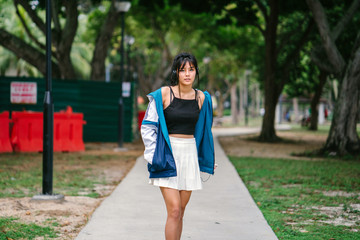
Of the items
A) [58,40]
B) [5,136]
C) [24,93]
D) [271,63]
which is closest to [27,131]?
[5,136]

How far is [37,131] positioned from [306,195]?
28.6ft

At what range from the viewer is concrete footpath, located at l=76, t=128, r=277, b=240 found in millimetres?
5398

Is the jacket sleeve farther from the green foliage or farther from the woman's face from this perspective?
the green foliage

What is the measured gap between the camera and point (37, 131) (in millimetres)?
14516

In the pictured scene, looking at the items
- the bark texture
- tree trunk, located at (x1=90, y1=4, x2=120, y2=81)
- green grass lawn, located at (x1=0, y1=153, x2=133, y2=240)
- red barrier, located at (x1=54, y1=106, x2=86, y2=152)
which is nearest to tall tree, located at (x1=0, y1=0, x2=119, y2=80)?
tree trunk, located at (x1=90, y1=4, x2=120, y2=81)

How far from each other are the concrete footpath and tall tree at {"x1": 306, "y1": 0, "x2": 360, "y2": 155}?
6887 millimetres

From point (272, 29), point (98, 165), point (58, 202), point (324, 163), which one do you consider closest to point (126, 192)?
point (58, 202)

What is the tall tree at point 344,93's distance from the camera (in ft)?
46.6

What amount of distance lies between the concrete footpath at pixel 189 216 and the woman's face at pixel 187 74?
1.82 m

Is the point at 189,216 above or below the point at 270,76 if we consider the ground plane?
below

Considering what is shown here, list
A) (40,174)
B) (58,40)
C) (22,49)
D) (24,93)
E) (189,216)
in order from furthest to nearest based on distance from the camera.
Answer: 1. (58,40)
2. (22,49)
3. (24,93)
4. (40,174)
5. (189,216)

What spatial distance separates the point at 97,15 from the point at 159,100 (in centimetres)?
2577

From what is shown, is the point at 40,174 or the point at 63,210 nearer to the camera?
the point at 63,210

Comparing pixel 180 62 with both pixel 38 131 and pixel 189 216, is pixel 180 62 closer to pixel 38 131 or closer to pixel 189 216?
pixel 189 216
